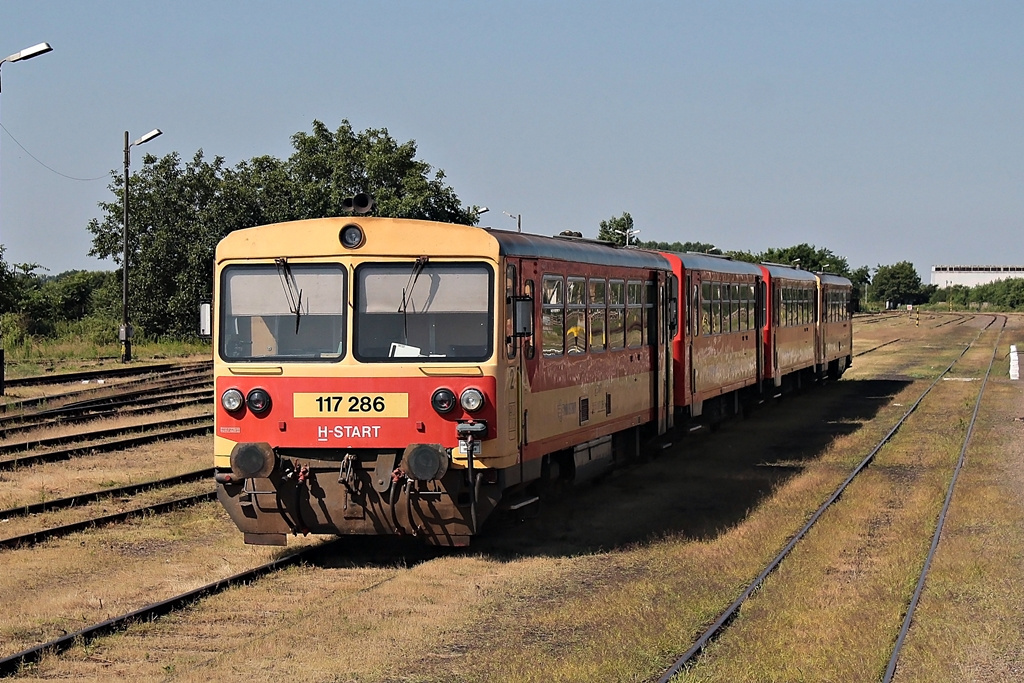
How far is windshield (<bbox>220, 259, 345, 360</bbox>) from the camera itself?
35.4 feet

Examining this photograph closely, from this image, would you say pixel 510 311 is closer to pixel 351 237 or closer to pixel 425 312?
pixel 425 312

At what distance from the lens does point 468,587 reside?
32.9 feet

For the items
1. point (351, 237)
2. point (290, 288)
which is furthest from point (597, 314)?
point (290, 288)

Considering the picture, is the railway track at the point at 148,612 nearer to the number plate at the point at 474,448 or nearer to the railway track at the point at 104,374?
the number plate at the point at 474,448

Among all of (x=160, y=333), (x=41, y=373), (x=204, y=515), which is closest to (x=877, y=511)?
(x=204, y=515)

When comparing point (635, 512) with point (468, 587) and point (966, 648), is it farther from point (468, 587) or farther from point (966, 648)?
point (966, 648)

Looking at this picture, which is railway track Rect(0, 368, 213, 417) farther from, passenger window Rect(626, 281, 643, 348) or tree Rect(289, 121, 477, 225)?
tree Rect(289, 121, 477, 225)

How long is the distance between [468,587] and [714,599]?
189cm

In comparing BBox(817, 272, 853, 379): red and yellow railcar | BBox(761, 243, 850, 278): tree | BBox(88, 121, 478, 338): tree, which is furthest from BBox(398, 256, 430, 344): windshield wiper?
BBox(761, 243, 850, 278): tree

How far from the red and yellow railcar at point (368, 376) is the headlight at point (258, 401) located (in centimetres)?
1

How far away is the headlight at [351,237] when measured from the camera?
35.3ft

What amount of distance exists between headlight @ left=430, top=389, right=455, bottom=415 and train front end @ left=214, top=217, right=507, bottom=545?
11 millimetres

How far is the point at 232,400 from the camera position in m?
10.9

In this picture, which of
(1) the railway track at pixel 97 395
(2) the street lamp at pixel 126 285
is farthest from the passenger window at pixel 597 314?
(2) the street lamp at pixel 126 285
